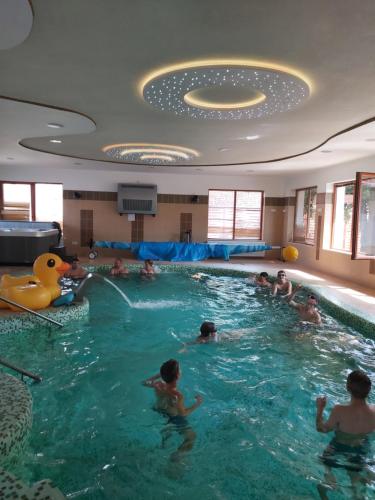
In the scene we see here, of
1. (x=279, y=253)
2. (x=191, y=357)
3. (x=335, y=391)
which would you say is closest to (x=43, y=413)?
(x=191, y=357)

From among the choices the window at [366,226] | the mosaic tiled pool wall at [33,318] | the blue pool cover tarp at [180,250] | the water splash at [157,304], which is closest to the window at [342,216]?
the window at [366,226]

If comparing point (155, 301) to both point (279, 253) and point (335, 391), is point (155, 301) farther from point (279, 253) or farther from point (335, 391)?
point (279, 253)

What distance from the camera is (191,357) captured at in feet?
15.4

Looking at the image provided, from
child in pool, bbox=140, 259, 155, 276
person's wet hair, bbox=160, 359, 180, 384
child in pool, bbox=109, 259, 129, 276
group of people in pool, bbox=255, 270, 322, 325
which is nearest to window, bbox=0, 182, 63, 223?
child in pool, bbox=109, 259, 129, 276

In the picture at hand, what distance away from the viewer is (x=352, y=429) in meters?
2.66

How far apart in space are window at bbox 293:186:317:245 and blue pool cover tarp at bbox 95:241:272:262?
149 cm

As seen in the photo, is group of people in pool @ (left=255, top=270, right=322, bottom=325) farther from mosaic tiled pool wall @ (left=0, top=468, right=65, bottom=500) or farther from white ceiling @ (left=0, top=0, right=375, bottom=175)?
mosaic tiled pool wall @ (left=0, top=468, right=65, bottom=500)

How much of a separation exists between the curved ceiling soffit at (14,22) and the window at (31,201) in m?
10.1

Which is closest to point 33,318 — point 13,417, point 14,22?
point 13,417

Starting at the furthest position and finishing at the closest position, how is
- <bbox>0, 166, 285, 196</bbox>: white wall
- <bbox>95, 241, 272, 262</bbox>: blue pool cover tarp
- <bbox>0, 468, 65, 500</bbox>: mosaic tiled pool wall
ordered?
<bbox>0, 166, 285, 196</bbox>: white wall, <bbox>95, 241, 272, 262</bbox>: blue pool cover tarp, <bbox>0, 468, 65, 500</bbox>: mosaic tiled pool wall

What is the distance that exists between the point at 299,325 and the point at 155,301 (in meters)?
2.99

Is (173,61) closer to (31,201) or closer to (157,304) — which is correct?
(157,304)

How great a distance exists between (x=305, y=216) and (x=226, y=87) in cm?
888

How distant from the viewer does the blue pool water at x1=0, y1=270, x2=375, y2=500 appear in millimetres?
2518
